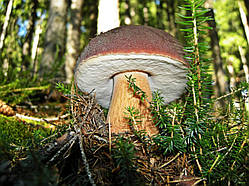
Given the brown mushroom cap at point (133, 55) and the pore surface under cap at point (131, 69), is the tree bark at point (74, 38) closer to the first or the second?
the pore surface under cap at point (131, 69)

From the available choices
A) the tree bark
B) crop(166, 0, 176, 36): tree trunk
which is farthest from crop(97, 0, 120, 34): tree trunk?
crop(166, 0, 176, 36): tree trunk

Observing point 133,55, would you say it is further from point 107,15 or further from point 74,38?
point 74,38

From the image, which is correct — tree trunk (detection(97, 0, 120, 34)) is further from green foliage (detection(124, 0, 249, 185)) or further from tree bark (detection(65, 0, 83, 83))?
tree bark (detection(65, 0, 83, 83))

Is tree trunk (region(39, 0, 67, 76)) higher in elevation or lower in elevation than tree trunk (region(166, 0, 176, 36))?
lower

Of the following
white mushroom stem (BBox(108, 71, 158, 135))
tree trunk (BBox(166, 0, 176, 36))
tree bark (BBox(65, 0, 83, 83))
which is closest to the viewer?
white mushroom stem (BBox(108, 71, 158, 135))

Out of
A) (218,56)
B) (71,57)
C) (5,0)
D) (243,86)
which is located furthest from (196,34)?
(71,57)

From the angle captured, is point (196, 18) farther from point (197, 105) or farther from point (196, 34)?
point (197, 105)

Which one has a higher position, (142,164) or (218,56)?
(218,56)

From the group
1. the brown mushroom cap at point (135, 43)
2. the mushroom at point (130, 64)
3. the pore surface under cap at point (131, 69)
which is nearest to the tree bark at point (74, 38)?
the pore surface under cap at point (131, 69)

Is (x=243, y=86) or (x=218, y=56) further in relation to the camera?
(x=218, y=56)
